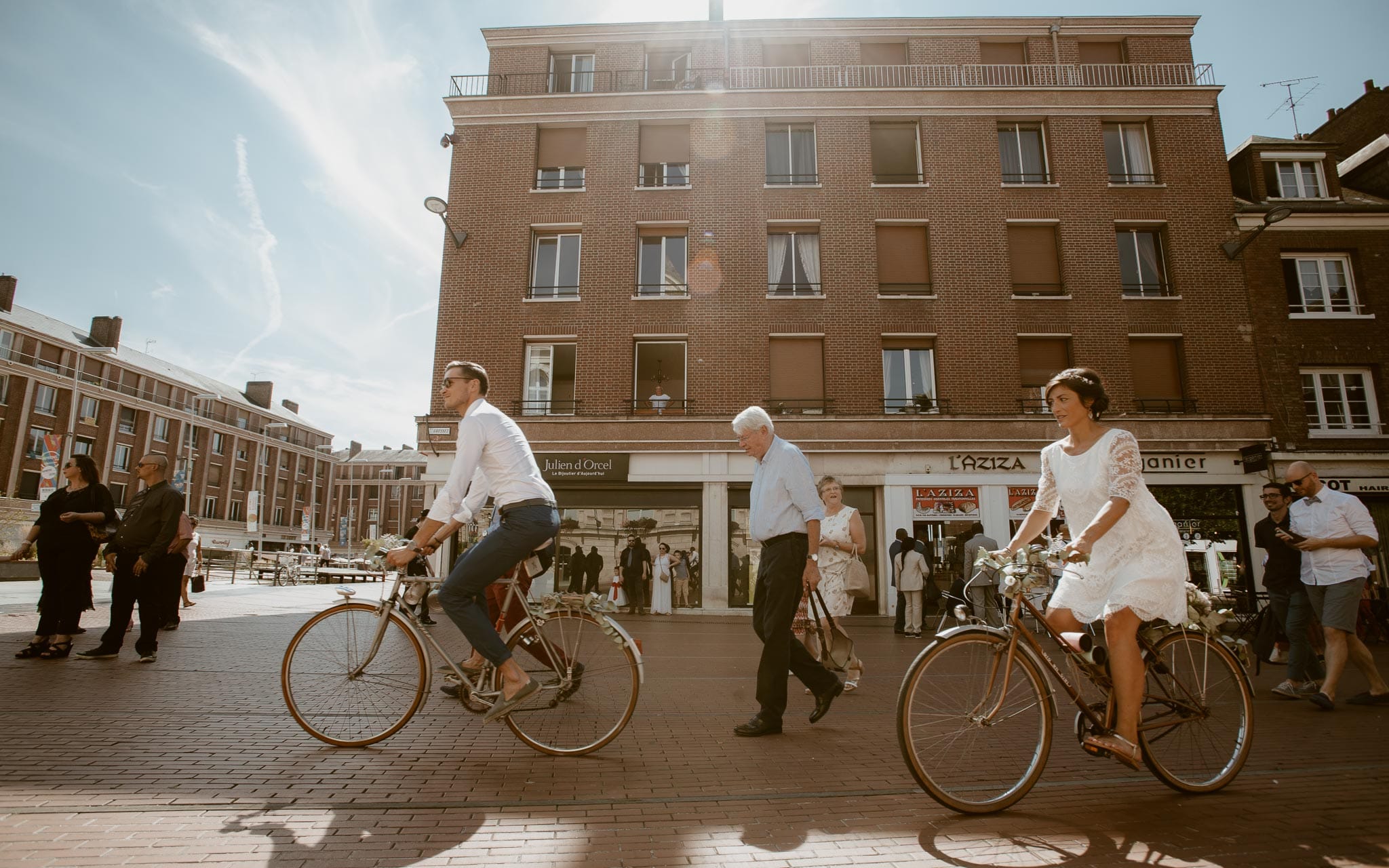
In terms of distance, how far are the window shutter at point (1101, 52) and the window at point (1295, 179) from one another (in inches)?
210

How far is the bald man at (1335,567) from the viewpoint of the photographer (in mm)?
5562

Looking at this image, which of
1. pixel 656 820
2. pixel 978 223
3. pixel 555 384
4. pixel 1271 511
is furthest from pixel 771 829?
pixel 978 223

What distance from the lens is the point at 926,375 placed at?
19.3 m

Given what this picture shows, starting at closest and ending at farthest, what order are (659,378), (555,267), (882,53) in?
1. (659,378)
2. (555,267)
3. (882,53)

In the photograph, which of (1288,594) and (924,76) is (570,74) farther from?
(1288,594)

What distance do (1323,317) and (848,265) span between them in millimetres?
12646

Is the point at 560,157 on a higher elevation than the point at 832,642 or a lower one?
higher

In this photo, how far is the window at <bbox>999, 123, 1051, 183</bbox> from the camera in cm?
2031

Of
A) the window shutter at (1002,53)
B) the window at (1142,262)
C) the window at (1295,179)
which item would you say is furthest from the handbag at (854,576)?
the window at (1295,179)

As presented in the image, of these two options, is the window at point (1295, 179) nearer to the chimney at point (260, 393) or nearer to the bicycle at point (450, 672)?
the bicycle at point (450, 672)

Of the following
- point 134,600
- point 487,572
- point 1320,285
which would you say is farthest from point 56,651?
point 1320,285

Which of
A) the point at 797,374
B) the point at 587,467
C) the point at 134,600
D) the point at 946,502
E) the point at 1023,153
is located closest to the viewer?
the point at 134,600

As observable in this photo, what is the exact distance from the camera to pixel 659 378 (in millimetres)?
19438

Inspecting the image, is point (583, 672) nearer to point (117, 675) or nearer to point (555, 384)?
point (117, 675)
